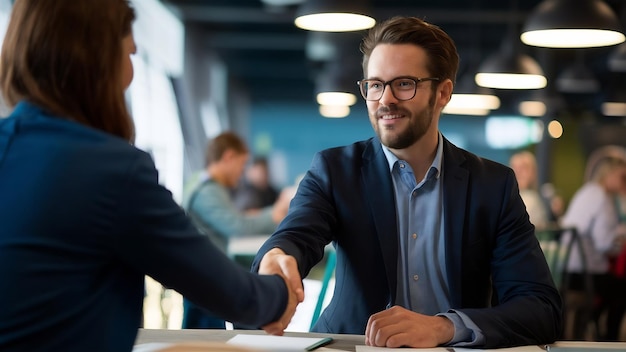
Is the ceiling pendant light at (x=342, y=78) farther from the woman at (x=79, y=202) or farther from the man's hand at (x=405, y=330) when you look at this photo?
the woman at (x=79, y=202)

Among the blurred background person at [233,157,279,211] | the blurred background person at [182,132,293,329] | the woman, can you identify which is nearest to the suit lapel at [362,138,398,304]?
the woman

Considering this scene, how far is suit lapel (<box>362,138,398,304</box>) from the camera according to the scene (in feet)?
7.34

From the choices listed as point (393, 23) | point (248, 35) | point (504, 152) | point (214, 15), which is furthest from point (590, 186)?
point (504, 152)

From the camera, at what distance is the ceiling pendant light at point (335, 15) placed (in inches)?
169

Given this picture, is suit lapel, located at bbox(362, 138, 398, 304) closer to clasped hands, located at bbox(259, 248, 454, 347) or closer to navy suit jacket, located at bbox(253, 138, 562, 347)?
navy suit jacket, located at bbox(253, 138, 562, 347)

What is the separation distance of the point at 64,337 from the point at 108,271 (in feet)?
0.38

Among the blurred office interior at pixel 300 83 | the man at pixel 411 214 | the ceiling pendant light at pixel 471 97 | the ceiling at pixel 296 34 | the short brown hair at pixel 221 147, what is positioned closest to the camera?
the man at pixel 411 214

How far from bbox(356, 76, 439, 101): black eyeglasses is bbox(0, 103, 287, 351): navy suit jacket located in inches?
42.6

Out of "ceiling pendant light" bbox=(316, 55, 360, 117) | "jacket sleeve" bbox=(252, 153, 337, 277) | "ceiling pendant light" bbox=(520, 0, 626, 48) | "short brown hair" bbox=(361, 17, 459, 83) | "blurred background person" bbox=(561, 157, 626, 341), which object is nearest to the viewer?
"jacket sleeve" bbox=(252, 153, 337, 277)

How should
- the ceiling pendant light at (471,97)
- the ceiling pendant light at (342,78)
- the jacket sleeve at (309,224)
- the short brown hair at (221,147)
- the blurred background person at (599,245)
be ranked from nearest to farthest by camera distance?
the jacket sleeve at (309,224), the short brown hair at (221,147), the blurred background person at (599,245), the ceiling pendant light at (471,97), the ceiling pendant light at (342,78)

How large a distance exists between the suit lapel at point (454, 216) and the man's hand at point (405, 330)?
314 mm

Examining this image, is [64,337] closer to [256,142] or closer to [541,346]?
[541,346]

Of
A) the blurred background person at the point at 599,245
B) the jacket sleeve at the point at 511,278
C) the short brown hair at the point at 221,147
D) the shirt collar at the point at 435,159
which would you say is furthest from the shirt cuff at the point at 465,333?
the blurred background person at the point at 599,245

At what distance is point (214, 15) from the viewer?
1177cm
